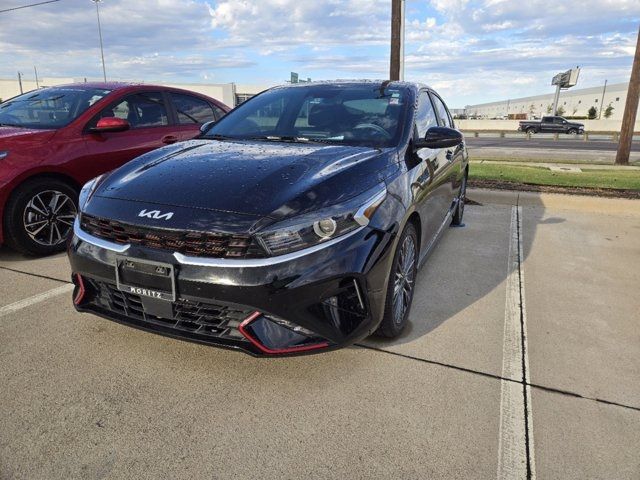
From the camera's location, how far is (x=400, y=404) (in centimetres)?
241

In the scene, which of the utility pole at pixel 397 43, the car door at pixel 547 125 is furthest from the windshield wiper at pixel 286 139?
the car door at pixel 547 125

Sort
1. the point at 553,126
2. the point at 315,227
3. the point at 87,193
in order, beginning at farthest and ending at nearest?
the point at 553,126 → the point at 87,193 → the point at 315,227

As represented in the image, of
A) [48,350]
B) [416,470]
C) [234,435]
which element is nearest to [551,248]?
[416,470]

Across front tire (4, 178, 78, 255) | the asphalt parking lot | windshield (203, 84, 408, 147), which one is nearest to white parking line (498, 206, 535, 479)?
the asphalt parking lot

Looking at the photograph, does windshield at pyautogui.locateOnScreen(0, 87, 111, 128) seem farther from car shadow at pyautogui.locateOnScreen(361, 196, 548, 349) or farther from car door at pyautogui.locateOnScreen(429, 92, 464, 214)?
car shadow at pyautogui.locateOnScreen(361, 196, 548, 349)

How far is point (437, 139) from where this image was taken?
3385mm

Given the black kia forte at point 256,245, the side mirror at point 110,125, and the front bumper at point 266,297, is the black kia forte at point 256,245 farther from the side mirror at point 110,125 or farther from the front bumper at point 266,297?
the side mirror at point 110,125

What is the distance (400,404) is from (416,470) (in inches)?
17.3

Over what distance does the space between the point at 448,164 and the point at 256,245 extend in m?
2.71

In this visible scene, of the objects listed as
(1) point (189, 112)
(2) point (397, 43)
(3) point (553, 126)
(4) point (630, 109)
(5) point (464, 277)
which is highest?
(2) point (397, 43)

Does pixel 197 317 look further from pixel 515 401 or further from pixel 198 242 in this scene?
pixel 515 401

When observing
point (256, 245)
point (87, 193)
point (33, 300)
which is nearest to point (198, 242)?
point (256, 245)

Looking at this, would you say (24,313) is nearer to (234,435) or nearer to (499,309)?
(234,435)

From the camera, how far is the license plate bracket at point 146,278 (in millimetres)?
2273
